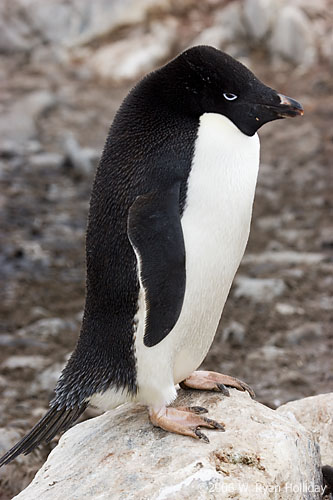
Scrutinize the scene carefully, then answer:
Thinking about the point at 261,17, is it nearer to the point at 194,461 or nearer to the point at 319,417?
the point at 319,417

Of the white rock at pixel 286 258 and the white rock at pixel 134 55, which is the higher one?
the white rock at pixel 134 55

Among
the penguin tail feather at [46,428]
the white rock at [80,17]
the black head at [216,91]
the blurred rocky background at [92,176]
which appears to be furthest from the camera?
the white rock at [80,17]

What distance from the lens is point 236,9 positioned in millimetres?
11641

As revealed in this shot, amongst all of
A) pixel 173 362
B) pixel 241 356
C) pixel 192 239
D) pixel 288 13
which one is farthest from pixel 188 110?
pixel 288 13

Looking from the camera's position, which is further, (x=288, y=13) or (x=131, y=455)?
(x=288, y=13)

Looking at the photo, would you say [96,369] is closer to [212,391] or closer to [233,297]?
[212,391]

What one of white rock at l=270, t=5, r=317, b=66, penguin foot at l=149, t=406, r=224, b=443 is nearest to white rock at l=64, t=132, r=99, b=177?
white rock at l=270, t=5, r=317, b=66

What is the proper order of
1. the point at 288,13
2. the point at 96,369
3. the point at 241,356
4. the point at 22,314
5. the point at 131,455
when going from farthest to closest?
the point at 288,13, the point at 22,314, the point at 241,356, the point at 96,369, the point at 131,455

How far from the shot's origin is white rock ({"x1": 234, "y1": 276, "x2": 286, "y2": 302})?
18.2ft

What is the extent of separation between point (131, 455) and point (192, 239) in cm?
73

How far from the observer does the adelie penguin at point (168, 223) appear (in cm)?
248

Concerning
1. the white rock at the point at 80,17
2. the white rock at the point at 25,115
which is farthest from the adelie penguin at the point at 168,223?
the white rock at the point at 80,17

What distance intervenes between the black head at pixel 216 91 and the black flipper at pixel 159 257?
35cm

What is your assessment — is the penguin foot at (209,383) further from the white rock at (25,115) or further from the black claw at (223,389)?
the white rock at (25,115)
